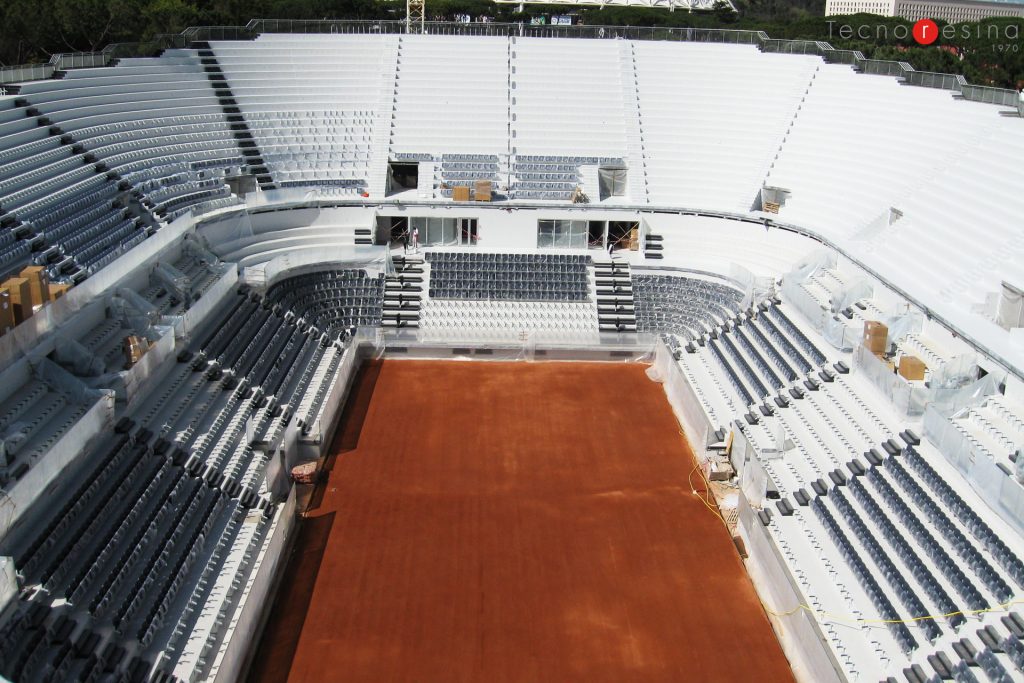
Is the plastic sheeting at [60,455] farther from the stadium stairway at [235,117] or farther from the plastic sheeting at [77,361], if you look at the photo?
the stadium stairway at [235,117]

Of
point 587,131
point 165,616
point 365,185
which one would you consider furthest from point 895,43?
point 165,616

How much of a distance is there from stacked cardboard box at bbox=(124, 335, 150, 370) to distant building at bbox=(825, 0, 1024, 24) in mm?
119829

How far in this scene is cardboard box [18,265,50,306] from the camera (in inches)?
699

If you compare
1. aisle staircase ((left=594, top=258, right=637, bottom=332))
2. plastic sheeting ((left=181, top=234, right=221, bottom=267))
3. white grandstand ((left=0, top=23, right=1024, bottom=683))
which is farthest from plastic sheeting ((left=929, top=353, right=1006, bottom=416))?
plastic sheeting ((left=181, top=234, right=221, bottom=267))

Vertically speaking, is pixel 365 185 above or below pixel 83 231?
above

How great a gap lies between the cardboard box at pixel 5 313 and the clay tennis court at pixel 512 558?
260 inches

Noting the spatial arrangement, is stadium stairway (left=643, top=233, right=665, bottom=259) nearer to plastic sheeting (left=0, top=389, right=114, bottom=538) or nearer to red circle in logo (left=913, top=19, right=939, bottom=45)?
plastic sheeting (left=0, top=389, right=114, bottom=538)

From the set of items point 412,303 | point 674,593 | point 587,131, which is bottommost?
point 674,593

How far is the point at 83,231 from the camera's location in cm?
2395

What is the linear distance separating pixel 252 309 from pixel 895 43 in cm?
6300

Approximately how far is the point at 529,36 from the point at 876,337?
73.9ft

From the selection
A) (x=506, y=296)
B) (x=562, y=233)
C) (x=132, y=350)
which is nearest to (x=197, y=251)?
(x=132, y=350)

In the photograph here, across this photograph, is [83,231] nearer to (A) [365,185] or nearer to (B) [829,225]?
(A) [365,185]

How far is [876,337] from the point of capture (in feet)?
71.2
